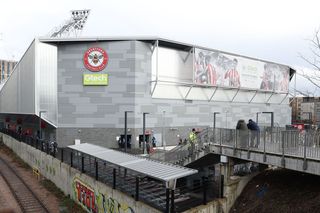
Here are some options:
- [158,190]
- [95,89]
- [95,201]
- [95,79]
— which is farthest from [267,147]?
[95,79]

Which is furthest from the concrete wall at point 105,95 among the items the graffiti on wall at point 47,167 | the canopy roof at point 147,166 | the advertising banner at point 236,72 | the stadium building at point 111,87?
the canopy roof at point 147,166

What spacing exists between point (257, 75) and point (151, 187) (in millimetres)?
39613

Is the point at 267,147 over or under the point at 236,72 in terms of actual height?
under

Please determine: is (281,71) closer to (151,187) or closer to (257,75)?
(257,75)

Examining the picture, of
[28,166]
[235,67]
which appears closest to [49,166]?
[28,166]

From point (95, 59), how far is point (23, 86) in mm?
14244

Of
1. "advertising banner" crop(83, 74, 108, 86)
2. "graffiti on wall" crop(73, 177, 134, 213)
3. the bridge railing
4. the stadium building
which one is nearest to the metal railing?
the bridge railing

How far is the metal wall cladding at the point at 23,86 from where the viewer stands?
112 feet

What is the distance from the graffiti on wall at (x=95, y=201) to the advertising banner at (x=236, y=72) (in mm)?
23738

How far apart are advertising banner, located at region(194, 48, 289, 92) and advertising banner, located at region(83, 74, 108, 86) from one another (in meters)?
12.7

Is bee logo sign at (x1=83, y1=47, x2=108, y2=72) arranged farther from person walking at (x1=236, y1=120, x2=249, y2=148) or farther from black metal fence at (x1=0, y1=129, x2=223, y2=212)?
person walking at (x1=236, y1=120, x2=249, y2=148)

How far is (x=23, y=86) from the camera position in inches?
1529

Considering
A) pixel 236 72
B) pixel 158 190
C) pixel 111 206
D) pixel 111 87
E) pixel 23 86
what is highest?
pixel 236 72

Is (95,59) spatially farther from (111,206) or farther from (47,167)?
(111,206)
